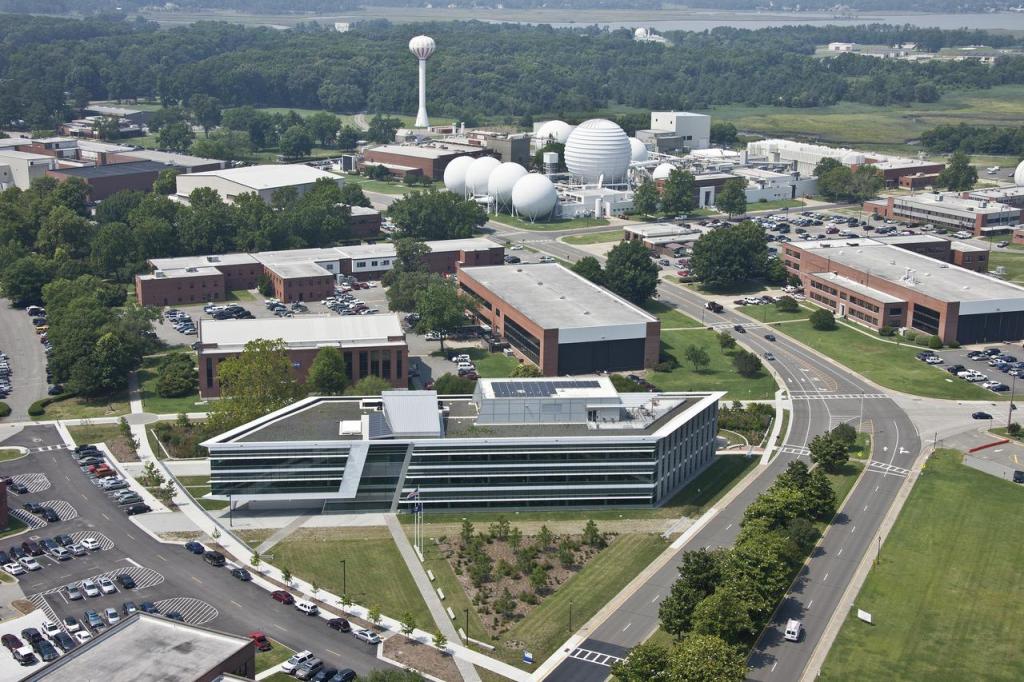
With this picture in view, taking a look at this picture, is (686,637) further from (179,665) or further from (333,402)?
(333,402)

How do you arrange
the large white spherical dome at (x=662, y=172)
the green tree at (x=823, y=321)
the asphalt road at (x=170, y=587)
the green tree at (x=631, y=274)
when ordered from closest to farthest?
1. the asphalt road at (x=170, y=587)
2. the green tree at (x=823, y=321)
3. the green tree at (x=631, y=274)
4. the large white spherical dome at (x=662, y=172)

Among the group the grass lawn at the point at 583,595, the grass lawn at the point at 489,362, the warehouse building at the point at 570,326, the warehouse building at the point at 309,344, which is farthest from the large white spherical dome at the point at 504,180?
the grass lawn at the point at 583,595

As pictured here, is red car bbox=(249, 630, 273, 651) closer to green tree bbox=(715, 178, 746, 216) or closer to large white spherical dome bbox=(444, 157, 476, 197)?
green tree bbox=(715, 178, 746, 216)

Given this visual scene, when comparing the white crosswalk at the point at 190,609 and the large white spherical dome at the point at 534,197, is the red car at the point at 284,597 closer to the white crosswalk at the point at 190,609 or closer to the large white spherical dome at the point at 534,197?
the white crosswalk at the point at 190,609

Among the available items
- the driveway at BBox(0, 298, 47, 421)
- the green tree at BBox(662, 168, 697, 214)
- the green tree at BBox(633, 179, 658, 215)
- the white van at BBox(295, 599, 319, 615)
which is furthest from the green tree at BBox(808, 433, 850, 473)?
the green tree at BBox(633, 179, 658, 215)

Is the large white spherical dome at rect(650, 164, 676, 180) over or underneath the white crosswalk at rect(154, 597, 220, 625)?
over

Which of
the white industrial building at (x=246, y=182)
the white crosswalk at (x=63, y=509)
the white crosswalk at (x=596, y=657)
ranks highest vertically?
the white industrial building at (x=246, y=182)

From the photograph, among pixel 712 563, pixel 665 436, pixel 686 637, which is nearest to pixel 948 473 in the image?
pixel 665 436

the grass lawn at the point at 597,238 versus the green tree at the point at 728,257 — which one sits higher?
the green tree at the point at 728,257
